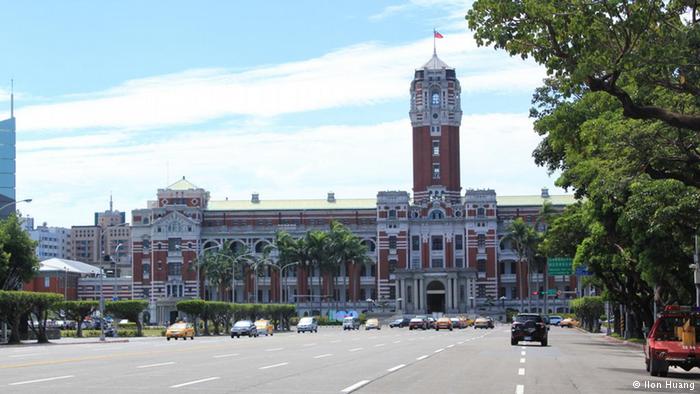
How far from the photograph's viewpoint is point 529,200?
548 feet

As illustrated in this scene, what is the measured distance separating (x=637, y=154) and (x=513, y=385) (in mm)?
9935

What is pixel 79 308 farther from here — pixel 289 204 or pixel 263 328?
pixel 289 204

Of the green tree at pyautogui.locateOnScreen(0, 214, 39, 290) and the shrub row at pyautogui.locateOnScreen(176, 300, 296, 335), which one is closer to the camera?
the green tree at pyautogui.locateOnScreen(0, 214, 39, 290)

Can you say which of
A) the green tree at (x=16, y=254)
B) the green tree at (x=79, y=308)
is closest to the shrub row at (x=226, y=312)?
the green tree at (x=79, y=308)

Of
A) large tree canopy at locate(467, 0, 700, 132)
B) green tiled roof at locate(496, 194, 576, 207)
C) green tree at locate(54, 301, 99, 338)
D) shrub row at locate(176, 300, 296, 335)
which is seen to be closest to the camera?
large tree canopy at locate(467, 0, 700, 132)

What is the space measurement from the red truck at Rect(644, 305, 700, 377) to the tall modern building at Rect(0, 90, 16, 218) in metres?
137

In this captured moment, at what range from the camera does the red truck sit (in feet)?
87.4

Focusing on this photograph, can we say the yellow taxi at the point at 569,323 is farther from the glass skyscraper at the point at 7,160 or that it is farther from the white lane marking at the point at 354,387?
the white lane marking at the point at 354,387

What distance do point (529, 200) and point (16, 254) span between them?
107463 millimetres

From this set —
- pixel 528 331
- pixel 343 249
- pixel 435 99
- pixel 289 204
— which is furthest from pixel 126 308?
pixel 289 204

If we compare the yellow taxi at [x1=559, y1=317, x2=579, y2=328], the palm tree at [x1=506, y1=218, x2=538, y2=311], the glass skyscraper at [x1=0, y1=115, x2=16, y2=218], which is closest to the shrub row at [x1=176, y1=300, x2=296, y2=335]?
the yellow taxi at [x1=559, y1=317, x2=579, y2=328]

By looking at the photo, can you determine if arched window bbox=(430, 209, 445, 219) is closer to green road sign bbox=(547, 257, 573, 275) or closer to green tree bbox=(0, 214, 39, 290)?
green road sign bbox=(547, 257, 573, 275)

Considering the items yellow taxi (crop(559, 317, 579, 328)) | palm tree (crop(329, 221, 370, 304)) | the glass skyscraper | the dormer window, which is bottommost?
yellow taxi (crop(559, 317, 579, 328))

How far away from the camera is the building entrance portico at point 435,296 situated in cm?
15475
